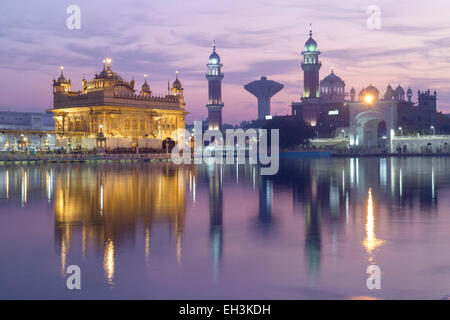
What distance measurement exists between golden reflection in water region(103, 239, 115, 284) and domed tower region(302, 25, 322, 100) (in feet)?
413

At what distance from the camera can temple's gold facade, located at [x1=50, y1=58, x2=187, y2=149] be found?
75938 millimetres

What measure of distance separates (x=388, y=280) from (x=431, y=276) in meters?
0.79

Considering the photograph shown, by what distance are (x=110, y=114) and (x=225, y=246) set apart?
6794 cm

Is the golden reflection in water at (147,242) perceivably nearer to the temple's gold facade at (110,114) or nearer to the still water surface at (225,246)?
the still water surface at (225,246)

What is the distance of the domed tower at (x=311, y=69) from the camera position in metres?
134

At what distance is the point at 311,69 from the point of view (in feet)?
439

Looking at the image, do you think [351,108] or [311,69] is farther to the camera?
[311,69]

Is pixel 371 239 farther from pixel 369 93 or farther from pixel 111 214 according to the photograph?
pixel 369 93

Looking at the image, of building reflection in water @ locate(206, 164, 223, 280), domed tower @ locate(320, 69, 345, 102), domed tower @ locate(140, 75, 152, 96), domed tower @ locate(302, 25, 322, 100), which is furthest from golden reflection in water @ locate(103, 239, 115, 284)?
domed tower @ locate(320, 69, 345, 102)

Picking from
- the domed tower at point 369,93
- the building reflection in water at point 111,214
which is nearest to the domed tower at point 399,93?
the domed tower at point 369,93

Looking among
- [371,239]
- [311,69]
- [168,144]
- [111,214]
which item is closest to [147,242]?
[111,214]

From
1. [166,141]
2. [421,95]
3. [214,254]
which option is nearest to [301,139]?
[166,141]

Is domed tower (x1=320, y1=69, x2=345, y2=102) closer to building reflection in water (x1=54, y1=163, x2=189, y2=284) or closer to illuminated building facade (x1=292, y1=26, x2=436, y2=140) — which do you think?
illuminated building facade (x1=292, y1=26, x2=436, y2=140)
